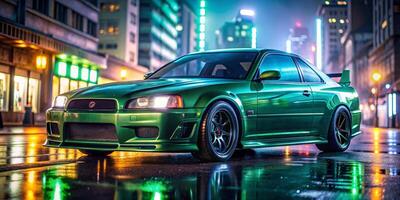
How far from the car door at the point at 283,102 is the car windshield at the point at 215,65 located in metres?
0.25

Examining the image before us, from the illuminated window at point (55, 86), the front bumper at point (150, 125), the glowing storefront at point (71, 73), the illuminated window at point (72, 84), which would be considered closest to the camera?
the front bumper at point (150, 125)

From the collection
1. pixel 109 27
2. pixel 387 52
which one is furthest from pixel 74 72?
pixel 387 52

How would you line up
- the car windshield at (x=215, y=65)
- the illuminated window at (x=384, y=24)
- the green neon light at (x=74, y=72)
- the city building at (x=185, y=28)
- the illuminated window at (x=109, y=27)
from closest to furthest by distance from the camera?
the car windshield at (x=215, y=65) < the green neon light at (x=74, y=72) < the illuminated window at (x=384, y=24) < the illuminated window at (x=109, y=27) < the city building at (x=185, y=28)

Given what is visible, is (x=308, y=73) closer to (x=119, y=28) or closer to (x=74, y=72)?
(x=74, y=72)

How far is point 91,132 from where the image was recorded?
6.18 meters

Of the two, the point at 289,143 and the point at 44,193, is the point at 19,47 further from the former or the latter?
the point at 44,193

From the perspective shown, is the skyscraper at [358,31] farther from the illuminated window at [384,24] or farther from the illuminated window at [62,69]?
the illuminated window at [62,69]

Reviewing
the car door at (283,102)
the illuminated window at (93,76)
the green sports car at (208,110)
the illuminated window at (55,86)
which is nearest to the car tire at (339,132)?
the green sports car at (208,110)

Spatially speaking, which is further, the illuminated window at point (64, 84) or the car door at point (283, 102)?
the illuminated window at point (64, 84)

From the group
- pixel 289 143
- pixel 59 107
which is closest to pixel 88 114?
pixel 59 107

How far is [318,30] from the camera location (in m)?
168

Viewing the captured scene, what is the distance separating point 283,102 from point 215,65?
1075mm

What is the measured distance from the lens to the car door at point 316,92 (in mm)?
7938

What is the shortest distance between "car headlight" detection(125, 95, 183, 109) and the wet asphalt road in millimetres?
646
